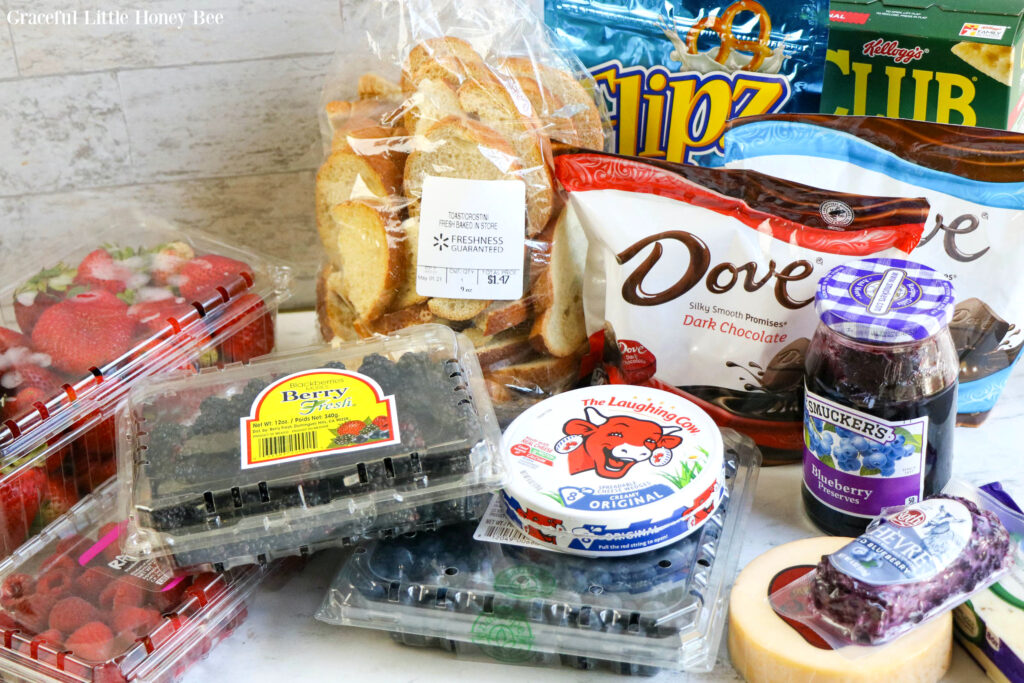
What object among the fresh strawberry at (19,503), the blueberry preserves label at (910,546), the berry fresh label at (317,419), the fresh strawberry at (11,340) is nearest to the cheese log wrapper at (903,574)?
the blueberry preserves label at (910,546)

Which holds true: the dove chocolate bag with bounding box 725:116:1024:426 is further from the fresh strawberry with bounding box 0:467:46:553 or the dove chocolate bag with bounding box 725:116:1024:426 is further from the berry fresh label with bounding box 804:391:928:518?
the fresh strawberry with bounding box 0:467:46:553

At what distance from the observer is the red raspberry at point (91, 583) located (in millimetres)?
853

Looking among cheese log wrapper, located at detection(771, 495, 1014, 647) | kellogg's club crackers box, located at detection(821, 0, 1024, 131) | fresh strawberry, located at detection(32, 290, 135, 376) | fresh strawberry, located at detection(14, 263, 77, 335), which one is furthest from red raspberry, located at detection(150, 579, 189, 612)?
kellogg's club crackers box, located at detection(821, 0, 1024, 131)

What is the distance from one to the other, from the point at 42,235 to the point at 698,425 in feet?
3.21

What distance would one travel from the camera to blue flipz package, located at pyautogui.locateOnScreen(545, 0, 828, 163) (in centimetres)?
114

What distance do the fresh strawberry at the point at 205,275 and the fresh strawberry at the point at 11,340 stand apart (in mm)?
175

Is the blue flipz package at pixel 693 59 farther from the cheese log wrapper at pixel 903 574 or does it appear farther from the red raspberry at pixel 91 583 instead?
the red raspberry at pixel 91 583

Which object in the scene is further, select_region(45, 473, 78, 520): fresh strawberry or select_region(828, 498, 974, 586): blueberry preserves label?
select_region(45, 473, 78, 520): fresh strawberry

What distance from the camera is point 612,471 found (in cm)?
89

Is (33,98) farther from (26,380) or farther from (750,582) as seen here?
(750,582)

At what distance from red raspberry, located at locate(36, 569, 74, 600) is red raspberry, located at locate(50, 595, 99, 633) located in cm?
2

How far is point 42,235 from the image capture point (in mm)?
1381

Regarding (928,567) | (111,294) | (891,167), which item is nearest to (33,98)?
(111,294)

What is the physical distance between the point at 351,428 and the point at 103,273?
46 cm
